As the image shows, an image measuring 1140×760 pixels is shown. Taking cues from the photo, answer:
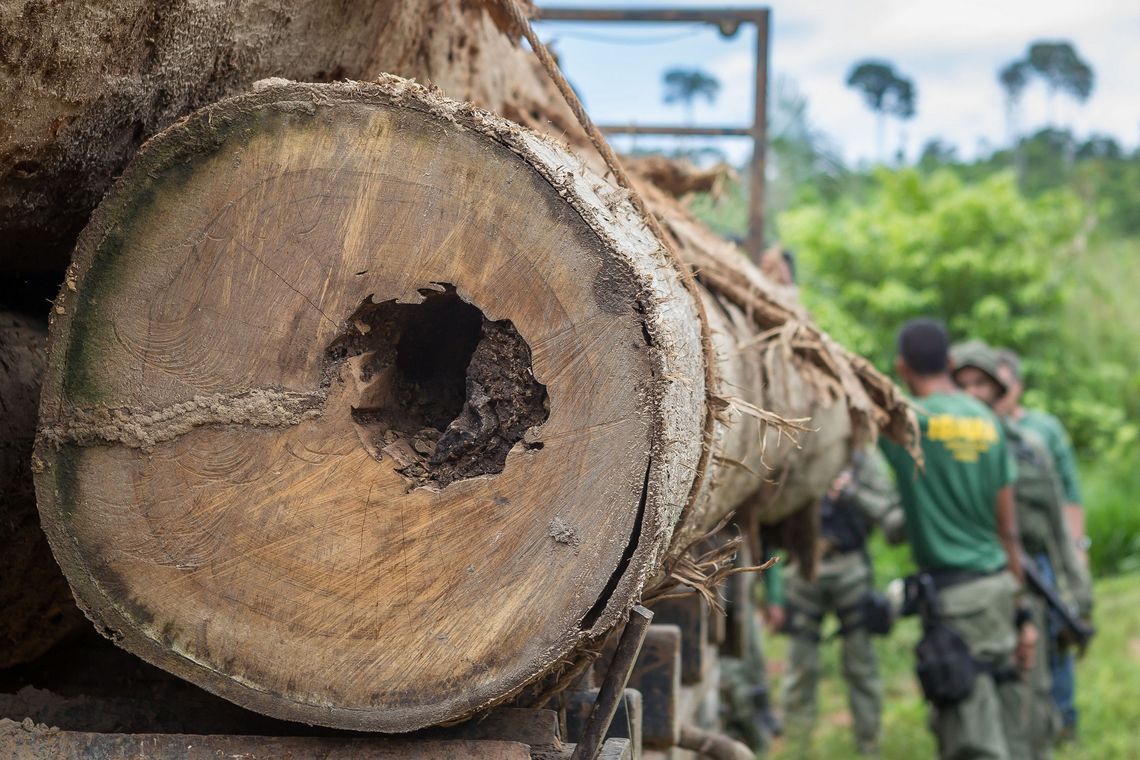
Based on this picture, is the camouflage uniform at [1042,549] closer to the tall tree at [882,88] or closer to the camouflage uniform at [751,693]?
the camouflage uniform at [751,693]

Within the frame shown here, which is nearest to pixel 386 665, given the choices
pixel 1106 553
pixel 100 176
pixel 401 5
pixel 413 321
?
pixel 413 321

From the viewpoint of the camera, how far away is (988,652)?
183 inches

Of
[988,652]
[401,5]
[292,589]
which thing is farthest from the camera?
[988,652]

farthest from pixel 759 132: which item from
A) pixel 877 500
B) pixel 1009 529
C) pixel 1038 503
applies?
pixel 877 500

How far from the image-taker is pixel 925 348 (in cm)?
459

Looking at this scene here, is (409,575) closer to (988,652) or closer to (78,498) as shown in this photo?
(78,498)

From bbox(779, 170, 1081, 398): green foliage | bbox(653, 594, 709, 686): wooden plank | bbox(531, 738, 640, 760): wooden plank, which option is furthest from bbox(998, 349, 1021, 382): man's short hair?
bbox(779, 170, 1081, 398): green foliage

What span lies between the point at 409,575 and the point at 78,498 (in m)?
0.48

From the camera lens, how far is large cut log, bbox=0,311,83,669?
1881 mm

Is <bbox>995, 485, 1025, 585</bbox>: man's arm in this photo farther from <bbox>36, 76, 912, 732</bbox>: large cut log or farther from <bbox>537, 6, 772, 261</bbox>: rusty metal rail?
<bbox>36, 76, 912, 732</bbox>: large cut log

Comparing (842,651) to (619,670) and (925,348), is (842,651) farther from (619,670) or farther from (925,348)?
(619,670)

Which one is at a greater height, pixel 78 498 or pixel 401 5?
pixel 401 5

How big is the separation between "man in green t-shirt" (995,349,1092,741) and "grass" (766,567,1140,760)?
0.85ft

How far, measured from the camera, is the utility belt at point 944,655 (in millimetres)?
4586
